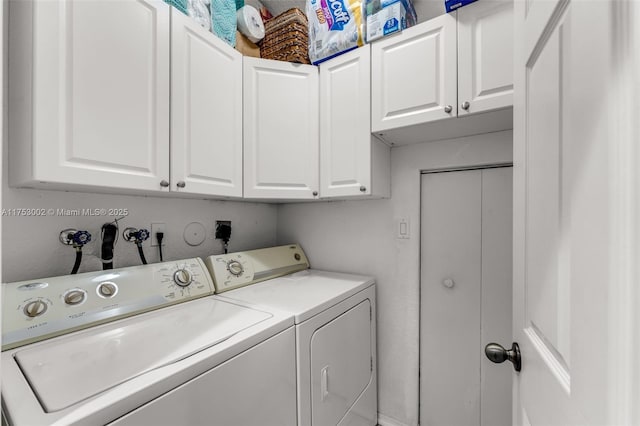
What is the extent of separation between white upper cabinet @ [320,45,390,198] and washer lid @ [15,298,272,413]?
0.91 meters

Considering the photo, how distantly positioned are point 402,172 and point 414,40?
2.52 ft

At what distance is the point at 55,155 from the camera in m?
0.93

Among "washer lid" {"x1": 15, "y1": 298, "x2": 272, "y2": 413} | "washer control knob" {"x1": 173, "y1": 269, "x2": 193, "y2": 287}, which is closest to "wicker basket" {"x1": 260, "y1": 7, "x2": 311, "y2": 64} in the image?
"washer control knob" {"x1": 173, "y1": 269, "x2": 193, "y2": 287}

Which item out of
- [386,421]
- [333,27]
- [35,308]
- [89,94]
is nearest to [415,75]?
[333,27]

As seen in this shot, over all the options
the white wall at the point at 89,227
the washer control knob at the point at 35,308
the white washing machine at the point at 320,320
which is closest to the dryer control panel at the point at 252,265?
the white washing machine at the point at 320,320

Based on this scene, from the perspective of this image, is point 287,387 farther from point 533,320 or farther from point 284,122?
point 284,122

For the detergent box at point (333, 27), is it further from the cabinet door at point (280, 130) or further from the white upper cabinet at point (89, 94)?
the white upper cabinet at point (89, 94)

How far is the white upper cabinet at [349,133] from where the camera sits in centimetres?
160

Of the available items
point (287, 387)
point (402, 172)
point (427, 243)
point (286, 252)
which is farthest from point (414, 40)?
point (287, 387)

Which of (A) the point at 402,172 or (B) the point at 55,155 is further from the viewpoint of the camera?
(A) the point at 402,172

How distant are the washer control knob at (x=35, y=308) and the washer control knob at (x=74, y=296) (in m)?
0.06

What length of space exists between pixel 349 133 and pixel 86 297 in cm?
150

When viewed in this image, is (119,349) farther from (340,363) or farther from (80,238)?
(340,363)

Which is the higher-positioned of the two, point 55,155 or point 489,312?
point 55,155
